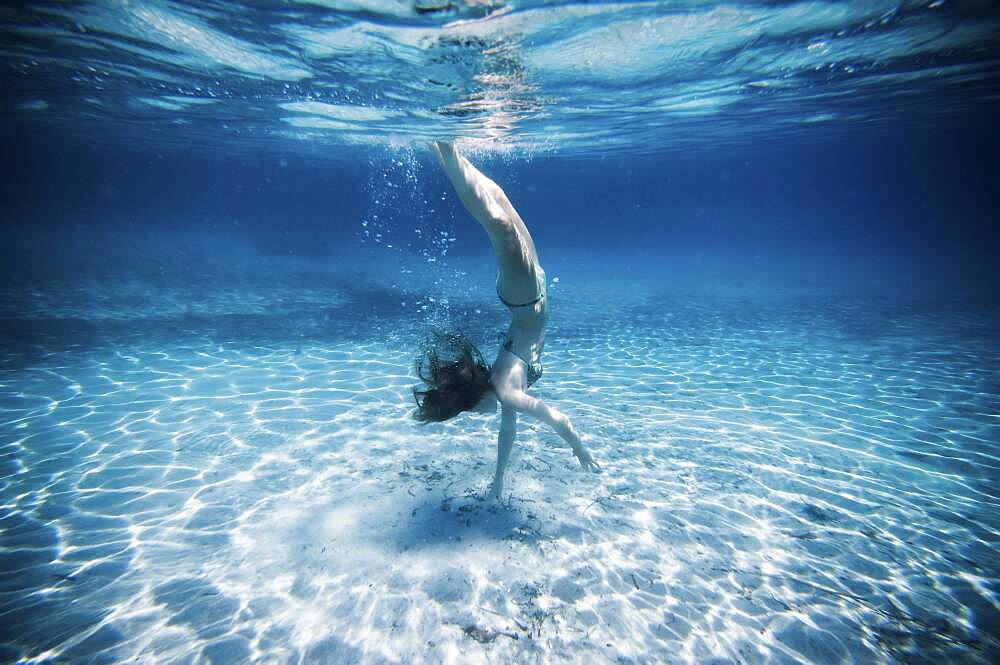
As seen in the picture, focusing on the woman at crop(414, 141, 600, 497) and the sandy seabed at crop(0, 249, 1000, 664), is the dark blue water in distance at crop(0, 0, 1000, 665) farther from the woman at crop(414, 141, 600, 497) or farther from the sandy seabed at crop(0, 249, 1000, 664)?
the woman at crop(414, 141, 600, 497)

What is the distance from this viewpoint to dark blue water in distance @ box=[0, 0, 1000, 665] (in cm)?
368

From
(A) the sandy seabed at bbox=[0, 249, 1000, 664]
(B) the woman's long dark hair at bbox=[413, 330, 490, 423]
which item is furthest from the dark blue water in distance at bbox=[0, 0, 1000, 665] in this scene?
(B) the woman's long dark hair at bbox=[413, 330, 490, 423]

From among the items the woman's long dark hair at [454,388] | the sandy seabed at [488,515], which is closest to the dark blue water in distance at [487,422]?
the sandy seabed at [488,515]

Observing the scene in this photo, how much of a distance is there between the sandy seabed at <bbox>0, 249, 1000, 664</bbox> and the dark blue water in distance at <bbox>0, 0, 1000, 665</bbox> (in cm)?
4

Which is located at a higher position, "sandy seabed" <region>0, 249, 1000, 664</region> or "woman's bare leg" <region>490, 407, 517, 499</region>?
"woman's bare leg" <region>490, 407, 517, 499</region>

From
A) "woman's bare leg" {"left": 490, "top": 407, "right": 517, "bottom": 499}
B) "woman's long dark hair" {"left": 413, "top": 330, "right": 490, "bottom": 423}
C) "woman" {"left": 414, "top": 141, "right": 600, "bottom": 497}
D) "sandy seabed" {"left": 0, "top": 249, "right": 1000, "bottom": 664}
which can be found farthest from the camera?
"woman's bare leg" {"left": 490, "top": 407, "right": 517, "bottom": 499}

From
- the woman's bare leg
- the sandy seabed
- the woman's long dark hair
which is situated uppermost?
the woman's long dark hair

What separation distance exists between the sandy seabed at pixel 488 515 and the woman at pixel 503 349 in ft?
4.59

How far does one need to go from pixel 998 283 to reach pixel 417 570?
3744 cm

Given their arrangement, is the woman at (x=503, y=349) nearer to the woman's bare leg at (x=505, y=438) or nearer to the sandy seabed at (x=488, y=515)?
the woman's bare leg at (x=505, y=438)

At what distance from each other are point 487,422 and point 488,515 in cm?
287

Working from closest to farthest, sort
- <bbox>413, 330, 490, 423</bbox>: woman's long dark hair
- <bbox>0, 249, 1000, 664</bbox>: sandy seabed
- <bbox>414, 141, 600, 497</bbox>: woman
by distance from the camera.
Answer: <bbox>0, 249, 1000, 664</bbox>: sandy seabed
<bbox>414, 141, 600, 497</bbox>: woman
<bbox>413, 330, 490, 423</bbox>: woman's long dark hair

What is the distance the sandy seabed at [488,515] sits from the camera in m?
3.51

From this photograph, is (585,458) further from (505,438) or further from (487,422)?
(487,422)
